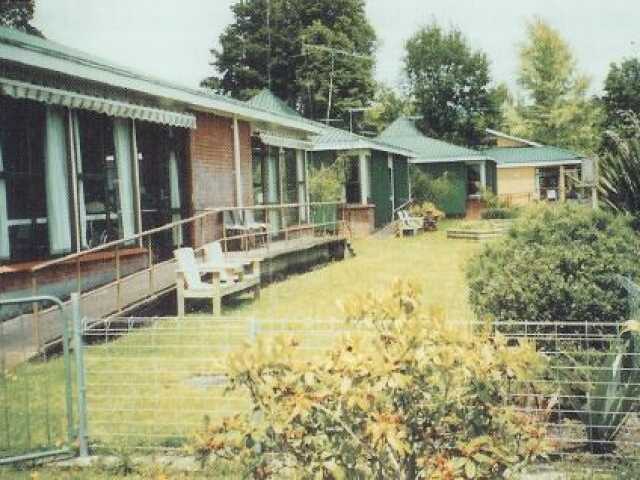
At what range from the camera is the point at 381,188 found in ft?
88.9

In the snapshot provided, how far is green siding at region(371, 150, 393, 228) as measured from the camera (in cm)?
2620

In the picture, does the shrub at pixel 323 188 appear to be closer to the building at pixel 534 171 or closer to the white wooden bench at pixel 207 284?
the white wooden bench at pixel 207 284

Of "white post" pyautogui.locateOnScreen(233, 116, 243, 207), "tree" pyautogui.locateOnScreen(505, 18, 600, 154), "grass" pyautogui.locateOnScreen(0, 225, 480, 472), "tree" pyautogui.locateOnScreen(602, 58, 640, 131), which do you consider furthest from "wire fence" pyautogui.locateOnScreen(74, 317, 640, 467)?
"tree" pyautogui.locateOnScreen(602, 58, 640, 131)

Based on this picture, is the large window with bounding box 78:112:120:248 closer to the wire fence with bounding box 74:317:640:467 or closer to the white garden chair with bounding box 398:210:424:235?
the wire fence with bounding box 74:317:640:467

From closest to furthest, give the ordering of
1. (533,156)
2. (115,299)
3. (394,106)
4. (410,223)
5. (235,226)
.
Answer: (115,299) < (235,226) < (410,223) < (533,156) < (394,106)

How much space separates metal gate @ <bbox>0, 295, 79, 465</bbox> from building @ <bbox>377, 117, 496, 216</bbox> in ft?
91.2

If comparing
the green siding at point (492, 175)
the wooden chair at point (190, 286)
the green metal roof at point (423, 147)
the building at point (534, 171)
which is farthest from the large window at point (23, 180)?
the building at point (534, 171)

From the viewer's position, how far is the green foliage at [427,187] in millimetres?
32594

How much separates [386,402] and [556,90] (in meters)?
40.9

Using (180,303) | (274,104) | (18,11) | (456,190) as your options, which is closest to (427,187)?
(456,190)

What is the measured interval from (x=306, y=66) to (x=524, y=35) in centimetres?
2958

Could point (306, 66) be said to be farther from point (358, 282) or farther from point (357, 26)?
point (358, 282)

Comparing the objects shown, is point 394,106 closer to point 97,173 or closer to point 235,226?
point 235,226

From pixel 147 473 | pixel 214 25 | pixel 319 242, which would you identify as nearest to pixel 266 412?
pixel 147 473
